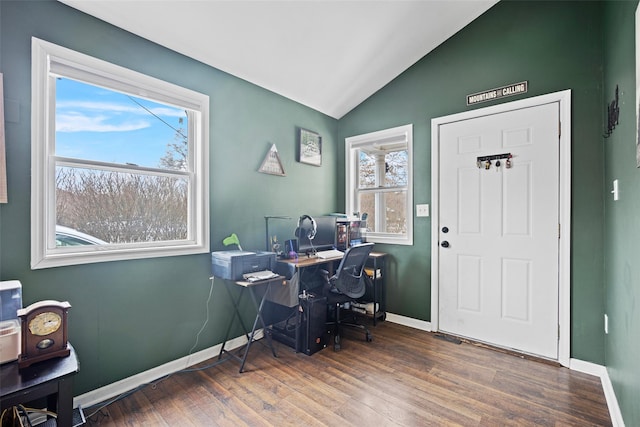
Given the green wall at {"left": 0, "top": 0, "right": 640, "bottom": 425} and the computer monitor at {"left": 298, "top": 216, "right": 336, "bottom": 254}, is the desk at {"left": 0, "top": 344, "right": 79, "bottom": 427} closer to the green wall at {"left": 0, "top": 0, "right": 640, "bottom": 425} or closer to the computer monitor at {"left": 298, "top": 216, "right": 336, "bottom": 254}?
the green wall at {"left": 0, "top": 0, "right": 640, "bottom": 425}

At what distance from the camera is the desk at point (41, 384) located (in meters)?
1.10

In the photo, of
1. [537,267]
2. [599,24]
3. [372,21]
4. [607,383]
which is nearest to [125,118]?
[372,21]

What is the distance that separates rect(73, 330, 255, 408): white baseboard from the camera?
1878 mm

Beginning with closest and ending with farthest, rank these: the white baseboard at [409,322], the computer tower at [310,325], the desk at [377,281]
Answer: the computer tower at [310,325]
the white baseboard at [409,322]
the desk at [377,281]

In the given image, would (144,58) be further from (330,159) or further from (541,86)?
(541,86)

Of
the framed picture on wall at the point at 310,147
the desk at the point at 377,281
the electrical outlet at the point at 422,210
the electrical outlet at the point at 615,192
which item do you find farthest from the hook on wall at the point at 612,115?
the framed picture on wall at the point at 310,147

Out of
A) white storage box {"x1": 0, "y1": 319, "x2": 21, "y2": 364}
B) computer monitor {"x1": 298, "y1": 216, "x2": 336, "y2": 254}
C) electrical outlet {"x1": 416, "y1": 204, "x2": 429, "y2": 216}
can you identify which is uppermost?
electrical outlet {"x1": 416, "y1": 204, "x2": 429, "y2": 216}

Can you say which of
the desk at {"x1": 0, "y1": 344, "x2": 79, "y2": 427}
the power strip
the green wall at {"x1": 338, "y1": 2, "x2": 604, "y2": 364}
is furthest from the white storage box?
the green wall at {"x1": 338, "y1": 2, "x2": 604, "y2": 364}

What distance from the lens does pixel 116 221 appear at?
210 cm

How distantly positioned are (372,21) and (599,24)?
69.6 inches

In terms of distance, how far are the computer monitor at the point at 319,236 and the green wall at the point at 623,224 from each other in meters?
2.29

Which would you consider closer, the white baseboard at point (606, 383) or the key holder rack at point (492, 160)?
the white baseboard at point (606, 383)

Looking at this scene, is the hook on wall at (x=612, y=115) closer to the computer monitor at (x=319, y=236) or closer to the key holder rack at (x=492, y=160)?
the key holder rack at (x=492, y=160)

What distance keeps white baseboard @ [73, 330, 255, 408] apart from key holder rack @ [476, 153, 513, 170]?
288cm
